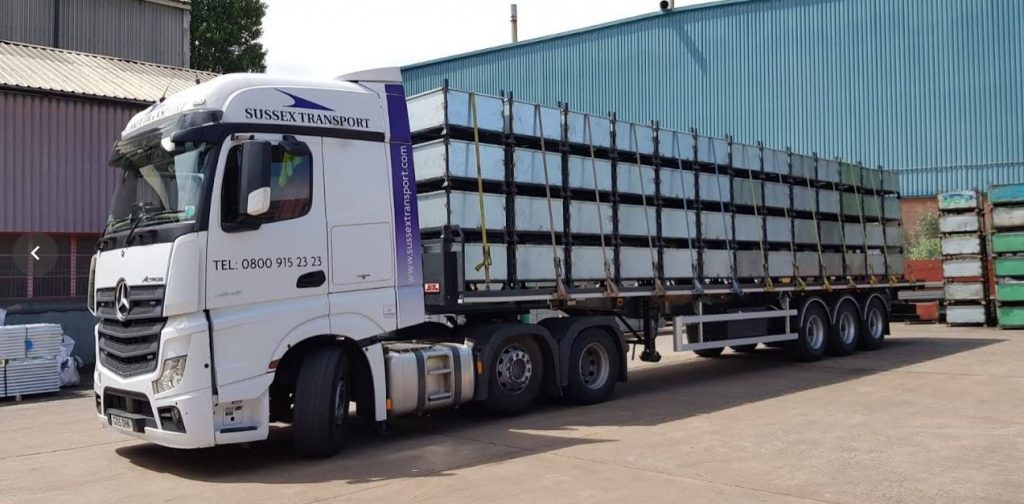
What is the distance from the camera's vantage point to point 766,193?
44.7 ft

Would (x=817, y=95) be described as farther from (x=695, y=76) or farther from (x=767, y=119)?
(x=695, y=76)

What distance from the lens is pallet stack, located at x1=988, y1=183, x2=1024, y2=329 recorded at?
19922 millimetres

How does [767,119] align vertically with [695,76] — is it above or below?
below

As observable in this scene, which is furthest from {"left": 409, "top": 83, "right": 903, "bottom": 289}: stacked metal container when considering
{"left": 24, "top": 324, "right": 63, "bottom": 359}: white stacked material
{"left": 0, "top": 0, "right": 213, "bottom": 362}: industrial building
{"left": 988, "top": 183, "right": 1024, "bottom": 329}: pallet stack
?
{"left": 0, "top": 0, "right": 213, "bottom": 362}: industrial building

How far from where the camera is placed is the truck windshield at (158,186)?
700 centimetres

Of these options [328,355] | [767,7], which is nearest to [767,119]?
[767,7]

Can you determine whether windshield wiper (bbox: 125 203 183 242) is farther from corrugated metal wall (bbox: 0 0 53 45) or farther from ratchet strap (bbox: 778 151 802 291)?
corrugated metal wall (bbox: 0 0 53 45)

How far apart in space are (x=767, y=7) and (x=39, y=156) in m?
24.2

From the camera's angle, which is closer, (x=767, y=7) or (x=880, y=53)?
(x=880, y=53)

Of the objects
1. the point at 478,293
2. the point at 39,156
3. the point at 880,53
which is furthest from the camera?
the point at 880,53

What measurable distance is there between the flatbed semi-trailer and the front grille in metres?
0.02

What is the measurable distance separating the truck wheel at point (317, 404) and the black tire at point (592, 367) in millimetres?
3366

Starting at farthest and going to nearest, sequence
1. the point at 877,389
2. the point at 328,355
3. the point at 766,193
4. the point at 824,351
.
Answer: the point at 824,351
the point at 766,193
the point at 877,389
the point at 328,355

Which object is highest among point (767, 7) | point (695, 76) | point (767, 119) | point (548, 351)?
point (767, 7)
